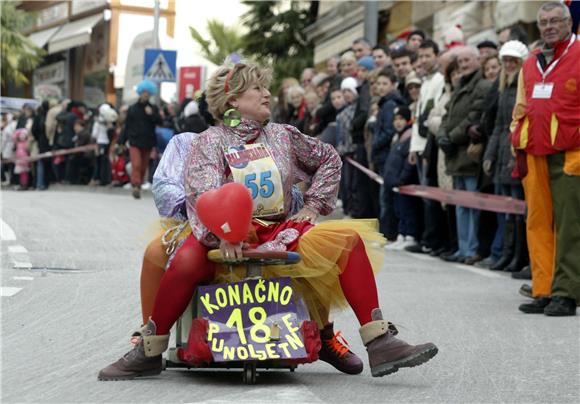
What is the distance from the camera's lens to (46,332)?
27.2ft

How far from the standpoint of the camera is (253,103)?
6918 millimetres

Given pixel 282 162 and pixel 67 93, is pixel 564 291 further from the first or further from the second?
pixel 67 93

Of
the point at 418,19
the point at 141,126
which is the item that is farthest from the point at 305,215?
the point at 418,19

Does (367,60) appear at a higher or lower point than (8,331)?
higher

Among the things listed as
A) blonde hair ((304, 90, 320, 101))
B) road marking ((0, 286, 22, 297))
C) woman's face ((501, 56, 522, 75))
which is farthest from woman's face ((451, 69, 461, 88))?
blonde hair ((304, 90, 320, 101))

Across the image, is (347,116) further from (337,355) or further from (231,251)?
(231,251)

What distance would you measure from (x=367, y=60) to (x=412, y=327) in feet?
34.7

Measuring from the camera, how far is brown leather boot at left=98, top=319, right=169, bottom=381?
661 cm

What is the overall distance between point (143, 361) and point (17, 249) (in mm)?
7717

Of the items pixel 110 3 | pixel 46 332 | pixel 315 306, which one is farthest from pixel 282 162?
pixel 110 3

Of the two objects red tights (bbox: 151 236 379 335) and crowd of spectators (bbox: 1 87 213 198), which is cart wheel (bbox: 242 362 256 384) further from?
crowd of spectators (bbox: 1 87 213 198)

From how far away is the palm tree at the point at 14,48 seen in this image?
197 ft

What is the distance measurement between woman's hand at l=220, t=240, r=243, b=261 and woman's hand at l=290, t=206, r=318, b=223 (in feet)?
1.89

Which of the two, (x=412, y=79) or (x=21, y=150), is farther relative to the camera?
(x=21, y=150)
